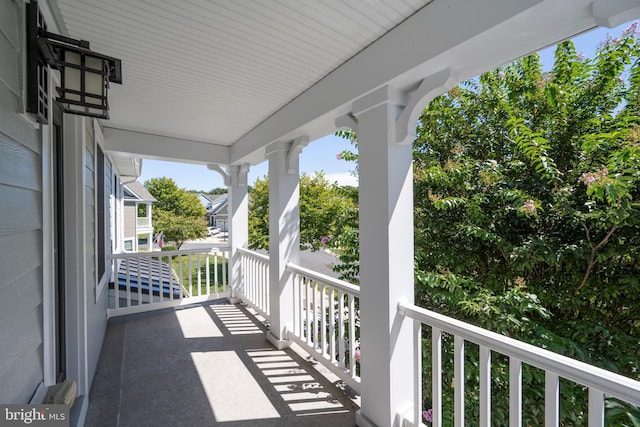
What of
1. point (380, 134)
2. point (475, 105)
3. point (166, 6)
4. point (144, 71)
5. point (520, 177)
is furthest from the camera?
point (475, 105)

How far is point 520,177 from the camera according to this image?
3.14m

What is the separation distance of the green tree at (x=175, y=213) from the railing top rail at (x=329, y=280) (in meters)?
16.4

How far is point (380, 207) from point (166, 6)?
1.70 metres

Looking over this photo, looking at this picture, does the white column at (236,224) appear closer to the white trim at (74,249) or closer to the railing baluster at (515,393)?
the white trim at (74,249)

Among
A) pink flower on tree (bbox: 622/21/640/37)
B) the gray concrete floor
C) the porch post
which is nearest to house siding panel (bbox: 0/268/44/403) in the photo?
the gray concrete floor

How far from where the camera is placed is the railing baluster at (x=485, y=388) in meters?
1.49

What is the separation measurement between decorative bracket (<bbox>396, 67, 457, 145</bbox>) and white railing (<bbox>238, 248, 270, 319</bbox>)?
8.84 feet

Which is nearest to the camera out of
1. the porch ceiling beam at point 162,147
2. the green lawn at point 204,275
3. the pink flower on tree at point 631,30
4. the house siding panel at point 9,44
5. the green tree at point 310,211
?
the house siding panel at point 9,44

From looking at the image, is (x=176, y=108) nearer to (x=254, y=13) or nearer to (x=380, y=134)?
(x=254, y=13)

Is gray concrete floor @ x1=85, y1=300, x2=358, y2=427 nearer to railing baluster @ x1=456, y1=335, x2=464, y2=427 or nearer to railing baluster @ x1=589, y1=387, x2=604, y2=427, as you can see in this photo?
railing baluster @ x1=456, y1=335, x2=464, y2=427

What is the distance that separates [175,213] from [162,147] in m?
18.4

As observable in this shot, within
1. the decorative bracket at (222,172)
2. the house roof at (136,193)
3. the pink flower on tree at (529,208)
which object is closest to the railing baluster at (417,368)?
the pink flower on tree at (529,208)

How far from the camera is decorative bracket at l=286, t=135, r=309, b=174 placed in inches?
123

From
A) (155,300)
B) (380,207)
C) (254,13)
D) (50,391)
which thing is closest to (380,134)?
(380,207)
